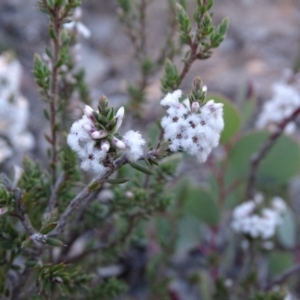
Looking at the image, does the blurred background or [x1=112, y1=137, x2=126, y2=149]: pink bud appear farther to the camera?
the blurred background

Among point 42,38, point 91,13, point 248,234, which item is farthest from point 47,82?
point 91,13

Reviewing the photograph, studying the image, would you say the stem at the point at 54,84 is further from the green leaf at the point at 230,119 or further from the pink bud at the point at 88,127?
the green leaf at the point at 230,119

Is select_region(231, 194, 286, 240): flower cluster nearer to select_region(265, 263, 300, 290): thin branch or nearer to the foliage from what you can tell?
the foliage

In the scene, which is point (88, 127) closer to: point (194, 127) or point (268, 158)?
point (194, 127)

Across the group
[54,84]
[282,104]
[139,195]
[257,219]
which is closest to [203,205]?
[257,219]

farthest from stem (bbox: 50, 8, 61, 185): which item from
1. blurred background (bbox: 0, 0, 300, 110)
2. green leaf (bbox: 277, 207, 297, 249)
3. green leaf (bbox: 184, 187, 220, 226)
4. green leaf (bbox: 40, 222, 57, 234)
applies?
blurred background (bbox: 0, 0, 300, 110)

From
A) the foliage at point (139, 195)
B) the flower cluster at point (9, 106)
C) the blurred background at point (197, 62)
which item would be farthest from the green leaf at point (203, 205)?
the blurred background at point (197, 62)
